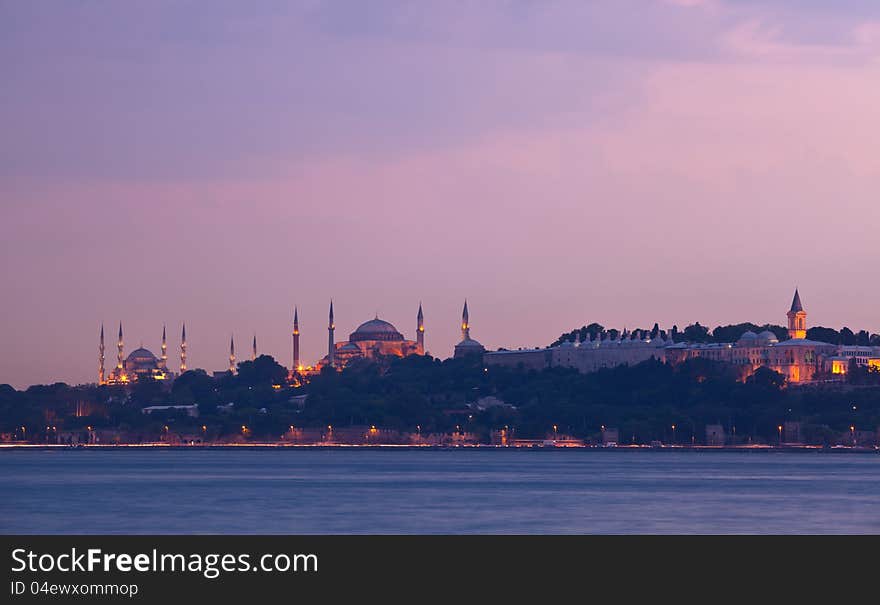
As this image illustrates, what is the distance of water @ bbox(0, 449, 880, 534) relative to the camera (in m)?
59.2

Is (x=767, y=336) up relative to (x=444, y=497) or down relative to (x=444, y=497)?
up

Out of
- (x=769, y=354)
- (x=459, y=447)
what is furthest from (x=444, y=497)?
(x=769, y=354)

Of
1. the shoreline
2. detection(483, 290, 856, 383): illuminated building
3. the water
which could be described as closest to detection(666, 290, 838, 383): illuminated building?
detection(483, 290, 856, 383): illuminated building

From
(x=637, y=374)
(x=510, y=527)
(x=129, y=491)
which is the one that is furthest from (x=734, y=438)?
(x=510, y=527)

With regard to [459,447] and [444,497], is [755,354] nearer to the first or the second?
[459,447]

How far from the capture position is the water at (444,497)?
194ft

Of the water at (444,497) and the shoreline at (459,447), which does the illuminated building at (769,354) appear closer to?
the shoreline at (459,447)

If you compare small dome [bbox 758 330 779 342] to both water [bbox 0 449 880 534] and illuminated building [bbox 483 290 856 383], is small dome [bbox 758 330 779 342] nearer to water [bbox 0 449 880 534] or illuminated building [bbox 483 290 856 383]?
illuminated building [bbox 483 290 856 383]

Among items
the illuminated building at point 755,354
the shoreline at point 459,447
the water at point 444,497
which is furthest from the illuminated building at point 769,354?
the water at point 444,497

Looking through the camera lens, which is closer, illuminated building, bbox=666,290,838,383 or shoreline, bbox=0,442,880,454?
shoreline, bbox=0,442,880,454

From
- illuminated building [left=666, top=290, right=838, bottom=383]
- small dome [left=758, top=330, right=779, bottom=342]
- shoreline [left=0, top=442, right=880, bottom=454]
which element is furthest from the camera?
small dome [left=758, top=330, right=779, bottom=342]

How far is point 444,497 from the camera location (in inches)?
3041

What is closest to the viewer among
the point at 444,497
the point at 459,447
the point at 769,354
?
the point at 444,497

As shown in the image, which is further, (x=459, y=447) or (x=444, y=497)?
(x=459, y=447)
